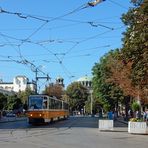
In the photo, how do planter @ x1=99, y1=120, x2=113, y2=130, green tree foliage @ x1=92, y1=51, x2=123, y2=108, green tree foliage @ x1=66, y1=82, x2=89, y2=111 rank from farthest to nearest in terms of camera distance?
green tree foliage @ x1=66, y1=82, x2=89, y2=111, green tree foliage @ x1=92, y1=51, x2=123, y2=108, planter @ x1=99, y1=120, x2=113, y2=130

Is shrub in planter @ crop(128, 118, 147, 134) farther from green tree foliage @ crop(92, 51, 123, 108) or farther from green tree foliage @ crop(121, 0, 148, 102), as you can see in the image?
green tree foliage @ crop(92, 51, 123, 108)

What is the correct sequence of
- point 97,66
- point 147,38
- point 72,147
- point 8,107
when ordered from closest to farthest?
point 72,147 → point 147,38 → point 97,66 → point 8,107

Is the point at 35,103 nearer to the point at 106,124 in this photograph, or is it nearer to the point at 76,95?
the point at 106,124

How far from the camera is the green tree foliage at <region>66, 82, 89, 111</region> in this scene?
165875 millimetres

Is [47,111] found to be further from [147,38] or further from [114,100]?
[114,100]

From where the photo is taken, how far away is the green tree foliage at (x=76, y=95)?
165875 mm

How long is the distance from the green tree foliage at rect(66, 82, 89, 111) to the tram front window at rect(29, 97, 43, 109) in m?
114

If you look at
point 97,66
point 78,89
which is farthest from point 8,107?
point 97,66

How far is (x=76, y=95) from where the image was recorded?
168m

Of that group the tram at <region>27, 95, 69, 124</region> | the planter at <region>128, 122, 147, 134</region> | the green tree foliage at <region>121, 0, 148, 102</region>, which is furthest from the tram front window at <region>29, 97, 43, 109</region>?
the green tree foliage at <region>121, 0, 148, 102</region>

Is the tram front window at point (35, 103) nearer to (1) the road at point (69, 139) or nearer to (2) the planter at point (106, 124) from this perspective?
(2) the planter at point (106, 124)

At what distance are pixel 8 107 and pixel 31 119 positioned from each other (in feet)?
320

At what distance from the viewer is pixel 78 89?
167 metres

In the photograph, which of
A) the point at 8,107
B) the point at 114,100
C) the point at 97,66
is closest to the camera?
the point at 114,100
